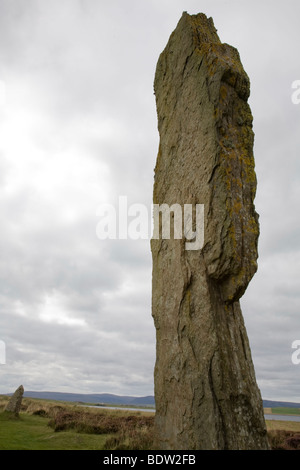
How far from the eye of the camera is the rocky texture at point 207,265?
5.73m

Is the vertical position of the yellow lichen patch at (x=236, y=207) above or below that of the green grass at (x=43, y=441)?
above

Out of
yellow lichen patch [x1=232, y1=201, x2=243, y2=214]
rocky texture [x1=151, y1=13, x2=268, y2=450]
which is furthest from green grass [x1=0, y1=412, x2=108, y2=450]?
yellow lichen patch [x1=232, y1=201, x2=243, y2=214]

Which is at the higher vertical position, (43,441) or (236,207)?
(236,207)

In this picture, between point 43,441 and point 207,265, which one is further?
point 43,441

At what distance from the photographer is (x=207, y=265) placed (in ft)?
21.3

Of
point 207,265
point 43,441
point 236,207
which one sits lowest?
point 43,441

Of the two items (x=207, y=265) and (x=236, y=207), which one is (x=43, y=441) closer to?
(x=207, y=265)

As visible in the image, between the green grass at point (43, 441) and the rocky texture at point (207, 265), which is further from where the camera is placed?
the green grass at point (43, 441)

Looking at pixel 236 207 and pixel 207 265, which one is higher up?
pixel 236 207

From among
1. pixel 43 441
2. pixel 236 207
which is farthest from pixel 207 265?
pixel 43 441

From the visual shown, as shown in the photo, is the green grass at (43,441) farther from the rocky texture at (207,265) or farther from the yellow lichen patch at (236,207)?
the yellow lichen patch at (236,207)

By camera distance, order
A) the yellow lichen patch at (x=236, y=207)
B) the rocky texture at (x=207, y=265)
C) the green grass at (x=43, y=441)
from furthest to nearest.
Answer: the green grass at (x=43, y=441) → the yellow lichen patch at (x=236, y=207) → the rocky texture at (x=207, y=265)

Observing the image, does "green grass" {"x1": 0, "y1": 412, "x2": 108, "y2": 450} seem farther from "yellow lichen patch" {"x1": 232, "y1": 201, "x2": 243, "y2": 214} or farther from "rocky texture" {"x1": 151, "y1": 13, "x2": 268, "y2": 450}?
"yellow lichen patch" {"x1": 232, "y1": 201, "x2": 243, "y2": 214}

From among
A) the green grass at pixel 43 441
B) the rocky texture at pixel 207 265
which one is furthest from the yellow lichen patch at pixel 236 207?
the green grass at pixel 43 441
